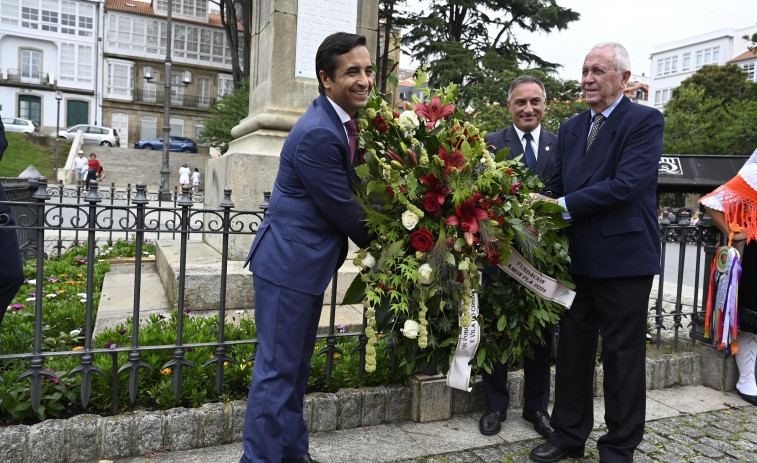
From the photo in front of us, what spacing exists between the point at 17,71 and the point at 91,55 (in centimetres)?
608

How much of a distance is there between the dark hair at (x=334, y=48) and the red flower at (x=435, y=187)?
0.66 meters

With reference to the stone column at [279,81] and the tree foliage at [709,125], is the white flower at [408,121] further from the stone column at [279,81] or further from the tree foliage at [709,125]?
the tree foliage at [709,125]

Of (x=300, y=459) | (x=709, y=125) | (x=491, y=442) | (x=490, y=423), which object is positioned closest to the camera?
→ (x=300, y=459)

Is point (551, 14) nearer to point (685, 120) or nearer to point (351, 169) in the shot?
point (685, 120)

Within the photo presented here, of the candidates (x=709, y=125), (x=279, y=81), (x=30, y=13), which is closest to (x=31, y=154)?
(x=30, y=13)

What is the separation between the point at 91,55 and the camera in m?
49.4

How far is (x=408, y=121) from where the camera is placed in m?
2.72

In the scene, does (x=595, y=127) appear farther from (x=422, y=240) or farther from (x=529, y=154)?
(x=422, y=240)

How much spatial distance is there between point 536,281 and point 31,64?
57.3m

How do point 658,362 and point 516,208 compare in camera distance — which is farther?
point 658,362

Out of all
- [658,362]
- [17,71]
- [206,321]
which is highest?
[17,71]

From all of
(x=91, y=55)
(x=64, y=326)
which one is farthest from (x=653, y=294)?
(x=91, y=55)

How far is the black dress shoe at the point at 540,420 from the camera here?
3.55 meters

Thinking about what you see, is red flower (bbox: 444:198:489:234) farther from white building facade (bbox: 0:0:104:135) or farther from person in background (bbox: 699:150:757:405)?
white building facade (bbox: 0:0:104:135)
